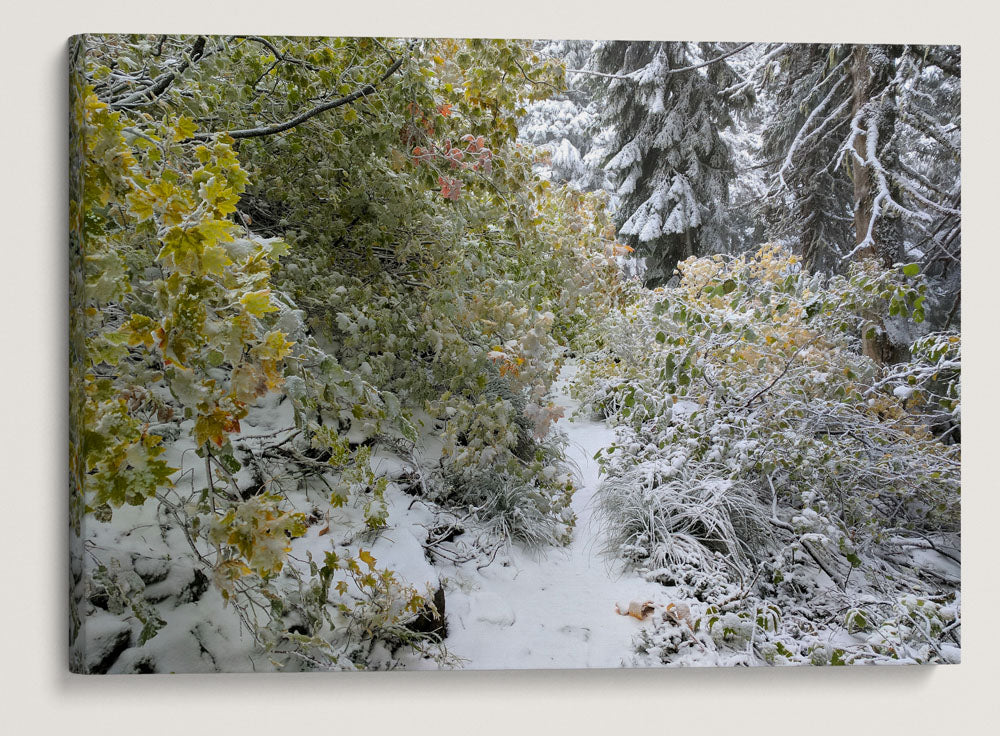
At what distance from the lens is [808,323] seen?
214 centimetres

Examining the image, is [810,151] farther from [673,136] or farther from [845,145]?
[673,136]

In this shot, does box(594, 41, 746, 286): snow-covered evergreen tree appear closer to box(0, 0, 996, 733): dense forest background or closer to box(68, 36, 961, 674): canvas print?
box(68, 36, 961, 674): canvas print

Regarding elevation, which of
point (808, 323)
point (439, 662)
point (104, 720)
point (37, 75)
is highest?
point (37, 75)

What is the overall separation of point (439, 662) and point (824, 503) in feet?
3.98

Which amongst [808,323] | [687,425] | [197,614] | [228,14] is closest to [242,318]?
[197,614]

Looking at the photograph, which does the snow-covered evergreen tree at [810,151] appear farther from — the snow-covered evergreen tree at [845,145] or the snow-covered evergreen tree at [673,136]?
the snow-covered evergreen tree at [673,136]

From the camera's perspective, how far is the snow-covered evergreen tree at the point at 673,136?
83.0 inches

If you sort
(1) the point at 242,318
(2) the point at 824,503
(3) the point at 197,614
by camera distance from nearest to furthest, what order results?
(1) the point at 242,318
(3) the point at 197,614
(2) the point at 824,503

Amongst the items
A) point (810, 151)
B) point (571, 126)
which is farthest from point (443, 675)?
point (810, 151)

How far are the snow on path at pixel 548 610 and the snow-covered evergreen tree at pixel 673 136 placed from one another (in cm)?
93

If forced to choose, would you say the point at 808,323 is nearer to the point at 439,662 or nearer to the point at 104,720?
the point at 439,662

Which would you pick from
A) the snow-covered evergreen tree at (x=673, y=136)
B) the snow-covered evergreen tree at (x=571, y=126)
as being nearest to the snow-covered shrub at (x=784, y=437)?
the snow-covered evergreen tree at (x=673, y=136)

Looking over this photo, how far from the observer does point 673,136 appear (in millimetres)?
2125

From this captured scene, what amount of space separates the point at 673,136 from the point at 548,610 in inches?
56.5
